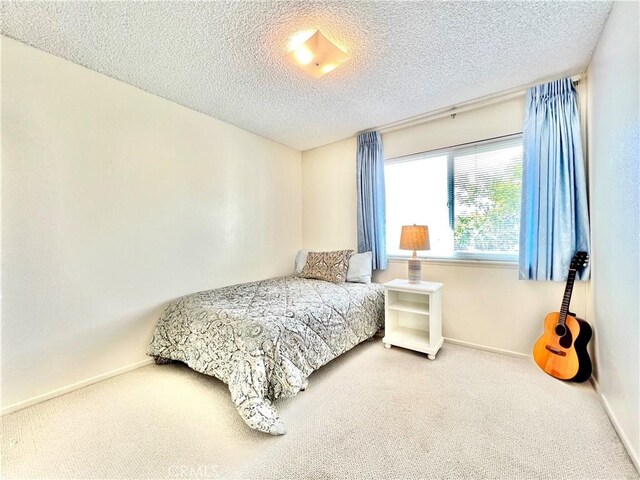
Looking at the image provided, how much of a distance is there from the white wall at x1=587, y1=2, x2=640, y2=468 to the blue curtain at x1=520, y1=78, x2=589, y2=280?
0.49 ft

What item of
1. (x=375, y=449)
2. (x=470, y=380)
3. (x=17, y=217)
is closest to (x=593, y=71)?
(x=470, y=380)

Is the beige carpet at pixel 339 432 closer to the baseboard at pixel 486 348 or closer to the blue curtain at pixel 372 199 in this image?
the baseboard at pixel 486 348

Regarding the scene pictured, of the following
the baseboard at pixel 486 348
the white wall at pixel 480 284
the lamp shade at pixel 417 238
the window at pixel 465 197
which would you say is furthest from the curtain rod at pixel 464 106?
the baseboard at pixel 486 348

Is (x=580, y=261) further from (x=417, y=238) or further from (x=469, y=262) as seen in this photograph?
(x=417, y=238)

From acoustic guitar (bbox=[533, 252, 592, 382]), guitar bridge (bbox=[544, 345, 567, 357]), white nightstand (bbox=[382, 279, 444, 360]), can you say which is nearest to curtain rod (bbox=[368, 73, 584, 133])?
acoustic guitar (bbox=[533, 252, 592, 382])

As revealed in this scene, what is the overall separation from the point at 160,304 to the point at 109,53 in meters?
1.92

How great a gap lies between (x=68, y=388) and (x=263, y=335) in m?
1.50

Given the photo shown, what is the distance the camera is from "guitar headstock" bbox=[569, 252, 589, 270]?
6.54ft

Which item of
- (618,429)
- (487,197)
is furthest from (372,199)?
(618,429)

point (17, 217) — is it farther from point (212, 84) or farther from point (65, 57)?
point (212, 84)

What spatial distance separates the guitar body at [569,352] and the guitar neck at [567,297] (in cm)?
3

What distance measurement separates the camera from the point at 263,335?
1.67m

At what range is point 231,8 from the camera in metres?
1.47

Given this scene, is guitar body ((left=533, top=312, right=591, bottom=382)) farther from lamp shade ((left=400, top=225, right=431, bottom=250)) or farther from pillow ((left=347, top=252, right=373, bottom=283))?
pillow ((left=347, top=252, right=373, bottom=283))
